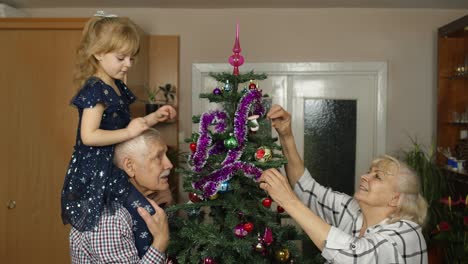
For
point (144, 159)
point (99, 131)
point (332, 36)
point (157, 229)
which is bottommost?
point (157, 229)

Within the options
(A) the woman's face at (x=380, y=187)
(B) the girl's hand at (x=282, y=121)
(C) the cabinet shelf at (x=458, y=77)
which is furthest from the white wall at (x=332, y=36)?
(A) the woman's face at (x=380, y=187)

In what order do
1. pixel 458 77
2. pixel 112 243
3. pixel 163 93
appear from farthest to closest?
pixel 163 93 < pixel 458 77 < pixel 112 243

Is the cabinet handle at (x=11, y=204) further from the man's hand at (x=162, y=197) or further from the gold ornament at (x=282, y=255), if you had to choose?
the gold ornament at (x=282, y=255)

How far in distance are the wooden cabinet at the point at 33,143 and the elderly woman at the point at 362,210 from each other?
177 centimetres

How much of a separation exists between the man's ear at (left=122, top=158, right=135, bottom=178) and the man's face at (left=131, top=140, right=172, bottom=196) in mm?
11

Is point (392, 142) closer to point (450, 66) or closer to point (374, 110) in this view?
point (374, 110)

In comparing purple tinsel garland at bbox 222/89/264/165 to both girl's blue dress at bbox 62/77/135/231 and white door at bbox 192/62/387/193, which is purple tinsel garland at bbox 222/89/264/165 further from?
white door at bbox 192/62/387/193

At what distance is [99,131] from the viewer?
1.59 meters

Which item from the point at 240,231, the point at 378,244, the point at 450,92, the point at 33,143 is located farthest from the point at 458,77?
the point at 33,143

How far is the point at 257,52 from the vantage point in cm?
403

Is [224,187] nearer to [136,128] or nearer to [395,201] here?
[136,128]

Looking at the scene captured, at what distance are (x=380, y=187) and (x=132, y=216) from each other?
904mm

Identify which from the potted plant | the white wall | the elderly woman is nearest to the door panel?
the white wall

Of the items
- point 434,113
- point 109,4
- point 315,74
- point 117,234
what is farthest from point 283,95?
point 117,234
